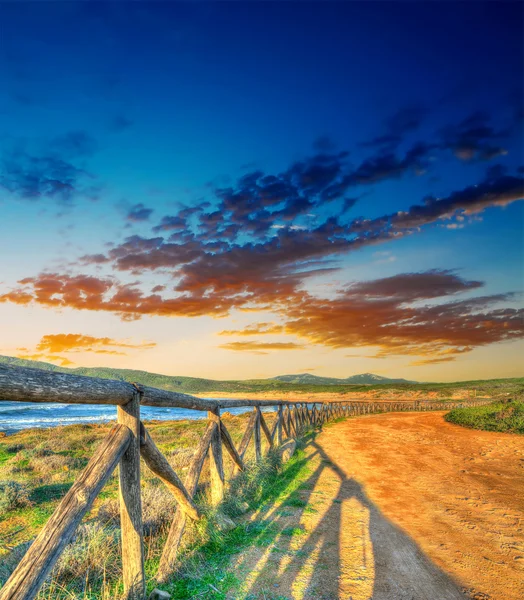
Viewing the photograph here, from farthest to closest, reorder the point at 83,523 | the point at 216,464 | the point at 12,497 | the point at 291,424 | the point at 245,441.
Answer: the point at 291,424 → the point at 245,441 → the point at 12,497 → the point at 216,464 → the point at 83,523

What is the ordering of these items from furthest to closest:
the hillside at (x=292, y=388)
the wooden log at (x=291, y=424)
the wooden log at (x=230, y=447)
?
the hillside at (x=292, y=388)
the wooden log at (x=291, y=424)
the wooden log at (x=230, y=447)

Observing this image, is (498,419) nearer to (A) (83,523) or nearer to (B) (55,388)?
(A) (83,523)

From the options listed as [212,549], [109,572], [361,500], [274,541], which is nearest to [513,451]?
[361,500]

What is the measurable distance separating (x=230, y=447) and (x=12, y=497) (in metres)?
4.81

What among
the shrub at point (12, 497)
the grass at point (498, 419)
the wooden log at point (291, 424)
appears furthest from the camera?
the grass at point (498, 419)

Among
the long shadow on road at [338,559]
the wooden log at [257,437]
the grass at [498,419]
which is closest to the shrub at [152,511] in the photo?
the long shadow on road at [338,559]

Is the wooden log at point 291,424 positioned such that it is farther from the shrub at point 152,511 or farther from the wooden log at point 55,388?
the wooden log at point 55,388

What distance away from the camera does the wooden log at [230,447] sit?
663 centimetres

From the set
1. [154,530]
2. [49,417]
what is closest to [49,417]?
[49,417]

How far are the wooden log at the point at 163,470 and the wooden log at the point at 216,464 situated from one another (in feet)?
3.62

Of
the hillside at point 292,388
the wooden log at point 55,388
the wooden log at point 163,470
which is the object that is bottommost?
the hillside at point 292,388

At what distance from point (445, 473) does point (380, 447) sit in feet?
15.3

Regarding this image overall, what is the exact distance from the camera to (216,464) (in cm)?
623

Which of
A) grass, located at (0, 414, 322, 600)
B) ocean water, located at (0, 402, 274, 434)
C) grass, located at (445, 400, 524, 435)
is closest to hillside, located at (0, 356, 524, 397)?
ocean water, located at (0, 402, 274, 434)
